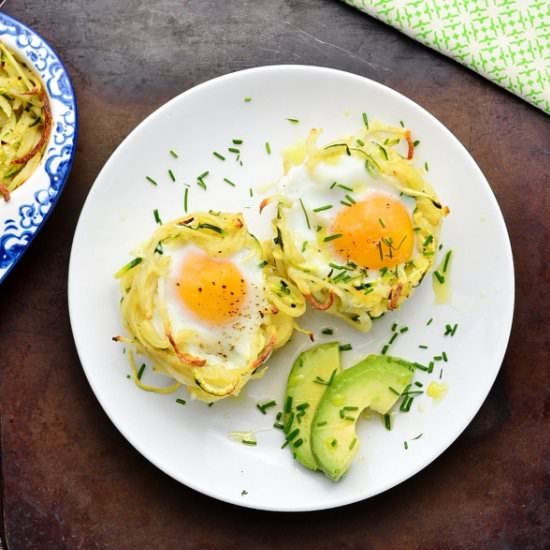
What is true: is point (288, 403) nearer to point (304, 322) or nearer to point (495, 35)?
point (304, 322)

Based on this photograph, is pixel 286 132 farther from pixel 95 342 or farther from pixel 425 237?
pixel 95 342

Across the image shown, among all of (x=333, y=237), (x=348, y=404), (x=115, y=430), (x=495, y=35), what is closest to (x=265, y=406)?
(x=348, y=404)

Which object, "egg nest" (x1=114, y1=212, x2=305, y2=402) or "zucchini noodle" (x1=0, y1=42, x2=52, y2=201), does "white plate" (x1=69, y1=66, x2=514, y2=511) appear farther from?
"zucchini noodle" (x1=0, y1=42, x2=52, y2=201)

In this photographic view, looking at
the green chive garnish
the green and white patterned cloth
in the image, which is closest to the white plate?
the green chive garnish

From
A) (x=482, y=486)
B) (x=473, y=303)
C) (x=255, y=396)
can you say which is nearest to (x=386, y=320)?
(x=473, y=303)

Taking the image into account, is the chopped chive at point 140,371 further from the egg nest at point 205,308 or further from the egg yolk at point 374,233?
the egg yolk at point 374,233

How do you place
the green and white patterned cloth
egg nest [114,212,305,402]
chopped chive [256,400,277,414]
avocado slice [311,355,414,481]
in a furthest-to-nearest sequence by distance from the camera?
1. the green and white patterned cloth
2. chopped chive [256,400,277,414]
3. avocado slice [311,355,414,481]
4. egg nest [114,212,305,402]
